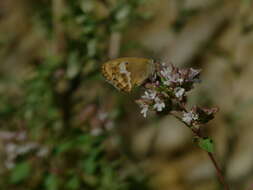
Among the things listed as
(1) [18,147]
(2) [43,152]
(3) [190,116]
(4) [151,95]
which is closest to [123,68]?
(4) [151,95]

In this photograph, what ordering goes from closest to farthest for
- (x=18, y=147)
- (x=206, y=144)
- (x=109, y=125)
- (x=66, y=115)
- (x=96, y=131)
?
(x=206, y=144), (x=96, y=131), (x=109, y=125), (x=18, y=147), (x=66, y=115)

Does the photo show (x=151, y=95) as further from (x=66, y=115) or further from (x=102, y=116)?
(x=66, y=115)

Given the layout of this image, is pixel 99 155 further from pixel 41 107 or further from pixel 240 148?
pixel 240 148

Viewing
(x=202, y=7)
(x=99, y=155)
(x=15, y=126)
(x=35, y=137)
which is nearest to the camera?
(x=99, y=155)

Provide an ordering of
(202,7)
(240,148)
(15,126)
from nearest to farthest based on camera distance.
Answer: (15,126), (240,148), (202,7)

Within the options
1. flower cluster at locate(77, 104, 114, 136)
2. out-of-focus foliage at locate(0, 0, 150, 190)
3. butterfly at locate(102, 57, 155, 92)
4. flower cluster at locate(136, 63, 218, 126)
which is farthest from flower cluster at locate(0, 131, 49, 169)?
flower cluster at locate(136, 63, 218, 126)

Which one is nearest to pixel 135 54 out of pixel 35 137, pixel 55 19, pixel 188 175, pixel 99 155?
pixel 188 175
